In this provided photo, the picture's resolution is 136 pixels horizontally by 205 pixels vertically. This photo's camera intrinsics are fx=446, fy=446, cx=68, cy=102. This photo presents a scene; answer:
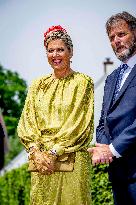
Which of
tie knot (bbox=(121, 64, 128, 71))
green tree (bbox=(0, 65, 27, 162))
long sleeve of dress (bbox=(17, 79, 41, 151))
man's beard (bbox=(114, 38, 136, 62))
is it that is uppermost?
green tree (bbox=(0, 65, 27, 162))

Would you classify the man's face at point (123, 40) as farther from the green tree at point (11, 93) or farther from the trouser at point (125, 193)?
the green tree at point (11, 93)

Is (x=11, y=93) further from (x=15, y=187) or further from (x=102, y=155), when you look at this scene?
(x=102, y=155)

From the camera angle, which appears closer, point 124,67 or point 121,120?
point 121,120

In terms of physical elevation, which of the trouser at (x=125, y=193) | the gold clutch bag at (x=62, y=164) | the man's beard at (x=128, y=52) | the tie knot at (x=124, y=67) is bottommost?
the trouser at (x=125, y=193)

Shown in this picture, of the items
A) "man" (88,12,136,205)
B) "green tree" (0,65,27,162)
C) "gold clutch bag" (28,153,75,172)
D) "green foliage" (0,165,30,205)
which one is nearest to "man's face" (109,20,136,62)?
"man" (88,12,136,205)

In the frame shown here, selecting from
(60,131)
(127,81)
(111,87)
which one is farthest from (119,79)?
(60,131)

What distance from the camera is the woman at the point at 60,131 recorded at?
3.49m

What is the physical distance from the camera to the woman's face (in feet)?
12.2

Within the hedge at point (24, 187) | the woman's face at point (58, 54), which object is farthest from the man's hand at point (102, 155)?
the hedge at point (24, 187)

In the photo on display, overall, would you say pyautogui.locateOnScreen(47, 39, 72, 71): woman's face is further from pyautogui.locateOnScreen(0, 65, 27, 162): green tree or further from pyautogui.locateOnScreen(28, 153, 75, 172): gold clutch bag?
pyautogui.locateOnScreen(0, 65, 27, 162): green tree

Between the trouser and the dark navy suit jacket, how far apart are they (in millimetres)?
45

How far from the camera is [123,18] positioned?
356 cm

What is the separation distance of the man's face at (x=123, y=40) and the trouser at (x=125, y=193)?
99 cm

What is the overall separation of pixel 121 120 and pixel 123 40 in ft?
2.11
